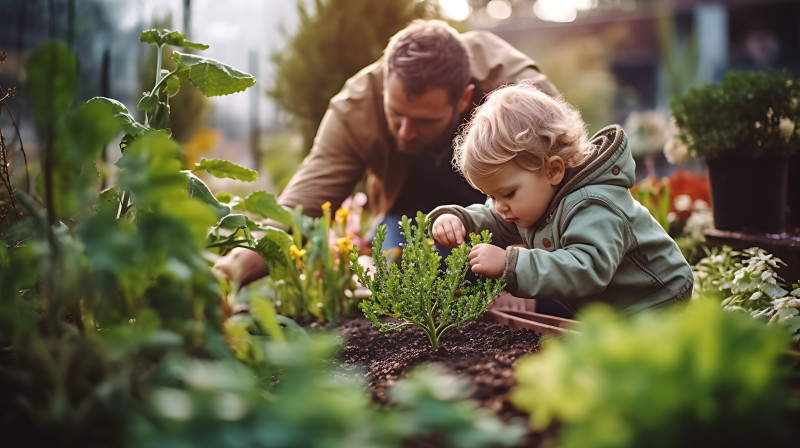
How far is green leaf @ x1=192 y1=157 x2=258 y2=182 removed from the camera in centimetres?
182

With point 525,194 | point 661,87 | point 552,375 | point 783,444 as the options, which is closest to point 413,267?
point 525,194

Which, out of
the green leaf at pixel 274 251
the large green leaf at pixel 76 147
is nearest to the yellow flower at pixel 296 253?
the green leaf at pixel 274 251

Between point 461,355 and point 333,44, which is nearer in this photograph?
point 461,355

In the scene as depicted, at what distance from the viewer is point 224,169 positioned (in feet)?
6.05

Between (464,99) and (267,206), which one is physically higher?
(464,99)

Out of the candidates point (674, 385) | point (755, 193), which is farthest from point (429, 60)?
point (674, 385)

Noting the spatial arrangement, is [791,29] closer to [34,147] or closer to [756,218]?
[756,218]

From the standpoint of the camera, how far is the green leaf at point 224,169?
1.82 meters

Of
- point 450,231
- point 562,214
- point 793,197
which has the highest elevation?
point 562,214

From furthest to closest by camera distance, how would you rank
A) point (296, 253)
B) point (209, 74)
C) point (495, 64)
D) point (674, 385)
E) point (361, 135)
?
point (361, 135) < point (495, 64) < point (296, 253) < point (209, 74) < point (674, 385)

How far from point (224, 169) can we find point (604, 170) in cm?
111

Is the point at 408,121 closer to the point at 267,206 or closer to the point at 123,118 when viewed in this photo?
the point at 267,206

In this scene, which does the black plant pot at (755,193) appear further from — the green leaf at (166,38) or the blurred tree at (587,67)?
the blurred tree at (587,67)

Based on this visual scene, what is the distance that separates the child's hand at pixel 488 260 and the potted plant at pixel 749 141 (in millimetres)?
1930
